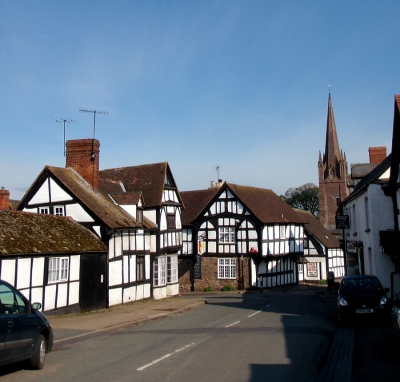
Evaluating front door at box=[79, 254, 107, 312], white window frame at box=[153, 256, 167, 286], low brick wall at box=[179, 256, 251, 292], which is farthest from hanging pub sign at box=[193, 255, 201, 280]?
front door at box=[79, 254, 107, 312]

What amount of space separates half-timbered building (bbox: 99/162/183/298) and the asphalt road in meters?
11.8

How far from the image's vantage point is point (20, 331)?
8.42m

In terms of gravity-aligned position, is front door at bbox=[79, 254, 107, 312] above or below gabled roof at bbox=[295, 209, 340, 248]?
below

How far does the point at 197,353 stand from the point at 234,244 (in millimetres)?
30484

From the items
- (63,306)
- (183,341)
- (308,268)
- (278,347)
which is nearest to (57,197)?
(63,306)

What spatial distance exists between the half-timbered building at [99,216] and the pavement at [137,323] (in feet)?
4.23

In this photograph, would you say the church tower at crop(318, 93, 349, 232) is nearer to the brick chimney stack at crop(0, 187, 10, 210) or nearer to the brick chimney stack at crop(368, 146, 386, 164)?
the brick chimney stack at crop(368, 146, 386, 164)

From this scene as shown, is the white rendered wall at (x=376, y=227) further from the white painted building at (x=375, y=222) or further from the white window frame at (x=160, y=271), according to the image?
the white window frame at (x=160, y=271)

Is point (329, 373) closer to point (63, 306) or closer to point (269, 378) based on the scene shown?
point (269, 378)

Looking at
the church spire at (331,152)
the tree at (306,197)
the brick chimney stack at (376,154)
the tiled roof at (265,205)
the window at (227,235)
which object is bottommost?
the window at (227,235)

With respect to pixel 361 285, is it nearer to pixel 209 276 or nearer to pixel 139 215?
pixel 139 215

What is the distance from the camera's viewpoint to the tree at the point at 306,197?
106 meters

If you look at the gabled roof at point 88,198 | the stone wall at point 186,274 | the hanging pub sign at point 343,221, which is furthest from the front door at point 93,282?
the stone wall at point 186,274

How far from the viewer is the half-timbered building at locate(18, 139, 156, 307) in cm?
2258
